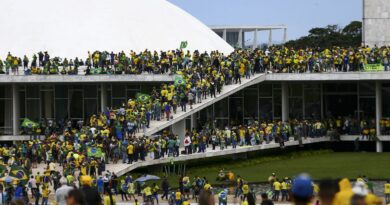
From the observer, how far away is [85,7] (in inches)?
2243

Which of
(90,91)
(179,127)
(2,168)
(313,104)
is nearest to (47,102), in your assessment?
(90,91)

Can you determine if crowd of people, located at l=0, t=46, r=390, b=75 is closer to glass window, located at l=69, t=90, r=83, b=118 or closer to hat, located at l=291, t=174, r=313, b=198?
glass window, located at l=69, t=90, r=83, b=118

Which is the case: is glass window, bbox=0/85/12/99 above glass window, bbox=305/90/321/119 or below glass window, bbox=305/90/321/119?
above

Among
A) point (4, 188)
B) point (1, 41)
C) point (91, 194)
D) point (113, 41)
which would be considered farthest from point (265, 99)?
point (91, 194)

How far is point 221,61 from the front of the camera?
152 feet

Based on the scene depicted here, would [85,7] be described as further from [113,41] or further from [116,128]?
[116,128]

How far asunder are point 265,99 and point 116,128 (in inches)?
576

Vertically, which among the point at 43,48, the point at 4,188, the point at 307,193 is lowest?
the point at 4,188

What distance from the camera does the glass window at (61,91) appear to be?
167ft

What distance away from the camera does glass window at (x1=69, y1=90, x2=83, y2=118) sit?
2008 inches

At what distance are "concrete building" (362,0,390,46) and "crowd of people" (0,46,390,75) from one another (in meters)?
7.81

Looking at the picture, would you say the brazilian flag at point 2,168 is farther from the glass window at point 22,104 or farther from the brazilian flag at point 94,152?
the glass window at point 22,104

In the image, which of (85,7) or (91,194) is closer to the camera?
(91,194)

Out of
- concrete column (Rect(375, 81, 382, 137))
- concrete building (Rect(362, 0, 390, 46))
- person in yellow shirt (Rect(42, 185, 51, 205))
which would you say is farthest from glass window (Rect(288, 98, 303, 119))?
person in yellow shirt (Rect(42, 185, 51, 205))
